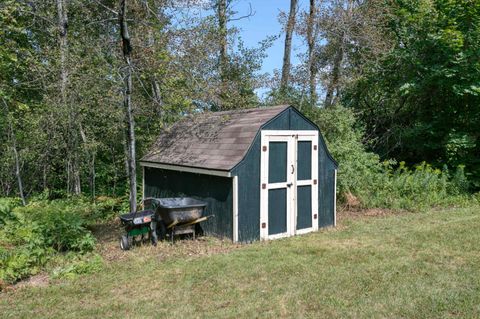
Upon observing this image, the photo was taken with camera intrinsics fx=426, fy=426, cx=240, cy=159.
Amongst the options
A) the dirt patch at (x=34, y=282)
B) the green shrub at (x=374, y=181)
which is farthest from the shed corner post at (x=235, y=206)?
the green shrub at (x=374, y=181)

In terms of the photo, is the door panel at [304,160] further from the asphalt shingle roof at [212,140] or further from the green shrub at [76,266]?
the green shrub at [76,266]

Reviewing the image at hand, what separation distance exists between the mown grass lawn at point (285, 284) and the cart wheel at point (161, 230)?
432mm

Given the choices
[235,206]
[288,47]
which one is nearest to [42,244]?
[235,206]

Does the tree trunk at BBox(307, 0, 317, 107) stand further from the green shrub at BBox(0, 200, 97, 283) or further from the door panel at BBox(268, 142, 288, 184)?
the green shrub at BBox(0, 200, 97, 283)

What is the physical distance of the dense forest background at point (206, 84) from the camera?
30.5 ft

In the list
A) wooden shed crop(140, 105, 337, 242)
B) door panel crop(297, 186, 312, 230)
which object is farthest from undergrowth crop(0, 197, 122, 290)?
door panel crop(297, 186, 312, 230)

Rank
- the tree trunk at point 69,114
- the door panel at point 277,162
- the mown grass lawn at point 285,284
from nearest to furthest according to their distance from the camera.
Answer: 1. the mown grass lawn at point 285,284
2. the door panel at point 277,162
3. the tree trunk at point 69,114

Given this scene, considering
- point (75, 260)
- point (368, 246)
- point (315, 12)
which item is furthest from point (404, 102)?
point (75, 260)

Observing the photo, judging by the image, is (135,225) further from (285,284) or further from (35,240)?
(285,284)

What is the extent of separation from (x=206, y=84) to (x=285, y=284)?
5208 millimetres

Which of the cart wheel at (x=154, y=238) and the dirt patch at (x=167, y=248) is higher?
the cart wheel at (x=154, y=238)

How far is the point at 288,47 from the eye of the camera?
678 inches

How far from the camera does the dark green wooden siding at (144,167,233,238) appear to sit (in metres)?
7.64

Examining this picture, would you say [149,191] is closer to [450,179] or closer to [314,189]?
[314,189]
